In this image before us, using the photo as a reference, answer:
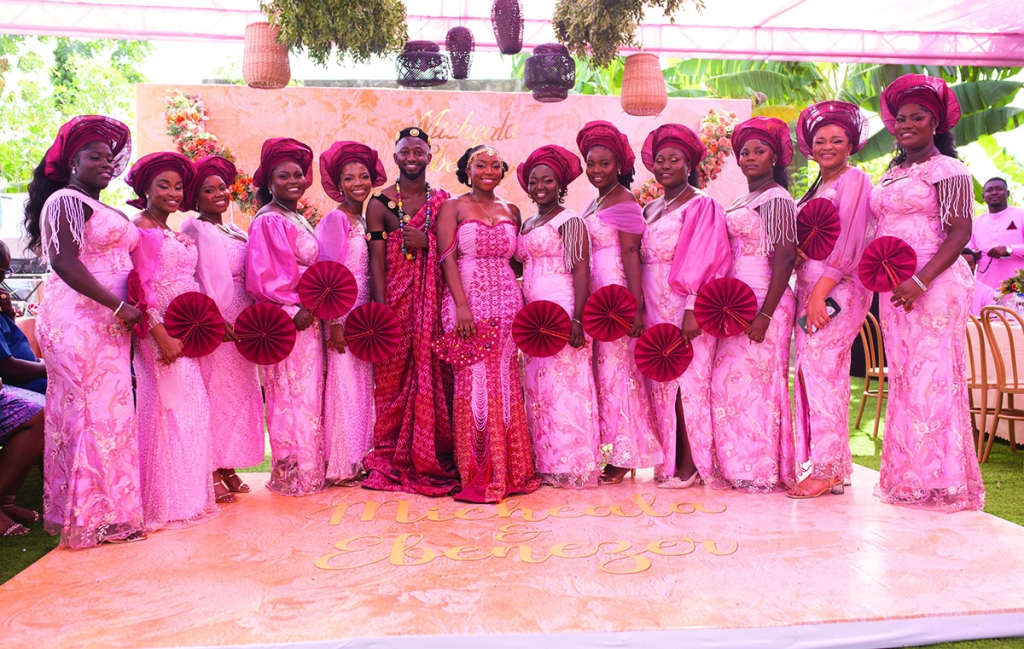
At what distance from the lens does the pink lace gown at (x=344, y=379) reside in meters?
4.97

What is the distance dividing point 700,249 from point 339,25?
2566mm

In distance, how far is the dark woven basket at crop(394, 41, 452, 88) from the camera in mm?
6613

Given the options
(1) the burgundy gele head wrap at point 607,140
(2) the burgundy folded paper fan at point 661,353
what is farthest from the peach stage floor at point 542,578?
(1) the burgundy gele head wrap at point 607,140

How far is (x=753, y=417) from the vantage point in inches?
188

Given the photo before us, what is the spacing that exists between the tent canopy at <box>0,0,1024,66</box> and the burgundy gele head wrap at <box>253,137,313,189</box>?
364 centimetres

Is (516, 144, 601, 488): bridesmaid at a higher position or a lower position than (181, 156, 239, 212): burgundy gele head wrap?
lower

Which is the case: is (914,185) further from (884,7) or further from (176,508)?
(884,7)

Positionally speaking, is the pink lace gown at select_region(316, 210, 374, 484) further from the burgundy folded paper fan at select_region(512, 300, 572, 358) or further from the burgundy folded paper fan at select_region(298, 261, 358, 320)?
the burgundy folded paper fan at select_region(512, 300, 572, 358)

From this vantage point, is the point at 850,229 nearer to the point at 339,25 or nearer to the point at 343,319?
the point at 343,319

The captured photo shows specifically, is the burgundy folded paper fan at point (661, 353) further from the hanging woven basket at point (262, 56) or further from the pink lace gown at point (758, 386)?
the hanging woven basket at point (262, 56)

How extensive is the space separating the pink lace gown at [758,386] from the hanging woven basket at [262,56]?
3.32 m

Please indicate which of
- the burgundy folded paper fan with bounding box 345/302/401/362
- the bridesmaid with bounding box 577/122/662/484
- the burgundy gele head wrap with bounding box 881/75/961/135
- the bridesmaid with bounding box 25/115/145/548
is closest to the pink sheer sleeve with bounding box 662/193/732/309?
the bridesmaid with bounding box 577/122/662/484

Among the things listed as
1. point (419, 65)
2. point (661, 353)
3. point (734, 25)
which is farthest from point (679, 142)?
point (734, 25)

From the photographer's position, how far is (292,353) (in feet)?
15.9
